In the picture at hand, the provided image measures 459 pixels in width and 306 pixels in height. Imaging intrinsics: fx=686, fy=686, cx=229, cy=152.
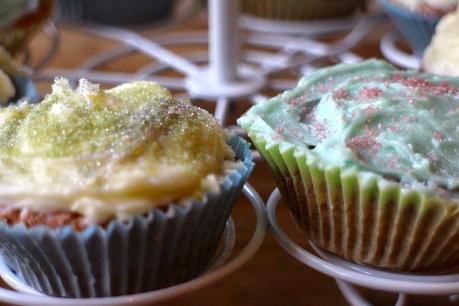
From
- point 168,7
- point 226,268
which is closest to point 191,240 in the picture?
point 226,268

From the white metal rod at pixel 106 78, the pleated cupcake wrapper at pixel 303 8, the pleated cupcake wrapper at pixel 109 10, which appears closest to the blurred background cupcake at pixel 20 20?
the white metal rod at pixel 106 78

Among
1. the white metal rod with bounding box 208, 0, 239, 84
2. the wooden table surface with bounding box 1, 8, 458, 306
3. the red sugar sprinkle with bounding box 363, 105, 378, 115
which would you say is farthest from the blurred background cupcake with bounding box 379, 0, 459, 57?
the red sugar sprinkle with bounding box 363, 105, 378, 115

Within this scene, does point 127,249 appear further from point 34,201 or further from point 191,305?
point 191,305

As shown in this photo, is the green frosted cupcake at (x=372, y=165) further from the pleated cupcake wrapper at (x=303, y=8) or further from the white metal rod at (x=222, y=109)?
the pleated cupcake wrapper at (x=303, y=8)

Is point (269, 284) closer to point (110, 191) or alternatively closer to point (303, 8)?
point (110, 191)

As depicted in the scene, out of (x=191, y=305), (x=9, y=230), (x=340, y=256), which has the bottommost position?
(x=191, y=305)
